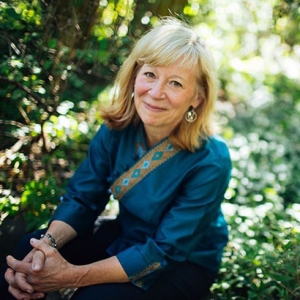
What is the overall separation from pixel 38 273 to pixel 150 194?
2.14 ft

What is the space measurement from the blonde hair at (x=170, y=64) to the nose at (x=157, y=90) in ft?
0.31

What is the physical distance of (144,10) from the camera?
331 centimetres

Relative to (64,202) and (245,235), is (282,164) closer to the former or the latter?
(245,235)

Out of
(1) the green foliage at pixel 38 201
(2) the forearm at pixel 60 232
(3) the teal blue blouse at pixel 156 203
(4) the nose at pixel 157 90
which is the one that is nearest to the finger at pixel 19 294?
(2) the forearm at pixel 60 232

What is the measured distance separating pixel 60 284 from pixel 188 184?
2.49 ft

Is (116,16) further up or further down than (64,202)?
further up

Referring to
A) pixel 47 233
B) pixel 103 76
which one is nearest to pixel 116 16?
pixel 103 76

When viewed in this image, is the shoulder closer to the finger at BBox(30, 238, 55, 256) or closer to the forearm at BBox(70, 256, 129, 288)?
the forearm at BBox(70, 256, 129, 288)

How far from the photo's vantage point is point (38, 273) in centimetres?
209

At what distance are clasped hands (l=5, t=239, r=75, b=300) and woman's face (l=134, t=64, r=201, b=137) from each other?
78 centimetres

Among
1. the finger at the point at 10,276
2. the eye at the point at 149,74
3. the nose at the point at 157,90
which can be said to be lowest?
the finger at the point at 10,276

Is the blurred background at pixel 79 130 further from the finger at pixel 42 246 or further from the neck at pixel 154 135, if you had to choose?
the neck at pixel 154 135

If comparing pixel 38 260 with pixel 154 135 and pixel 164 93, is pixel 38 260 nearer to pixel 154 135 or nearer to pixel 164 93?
pixel 154 135

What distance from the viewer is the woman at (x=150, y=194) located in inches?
85.6
